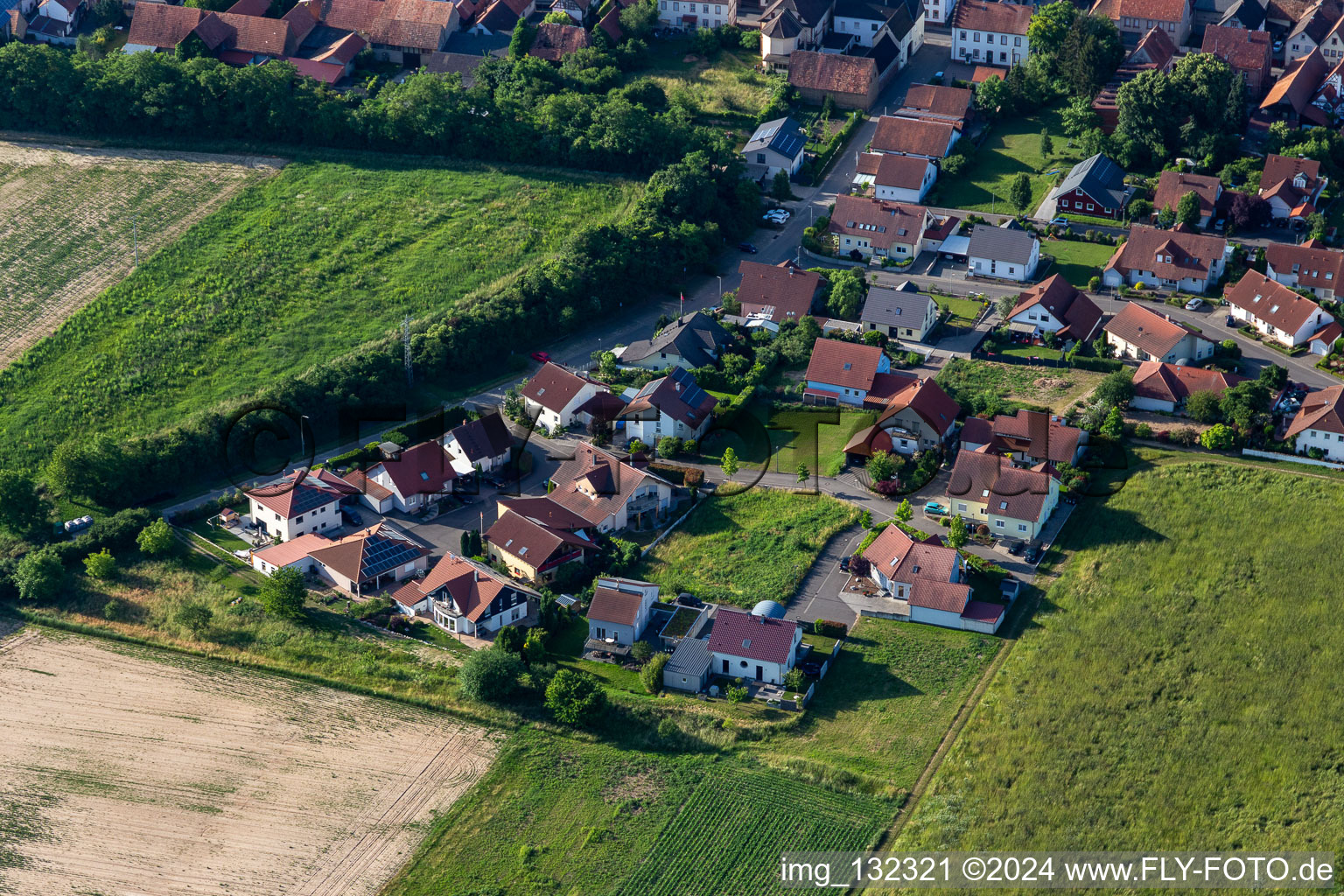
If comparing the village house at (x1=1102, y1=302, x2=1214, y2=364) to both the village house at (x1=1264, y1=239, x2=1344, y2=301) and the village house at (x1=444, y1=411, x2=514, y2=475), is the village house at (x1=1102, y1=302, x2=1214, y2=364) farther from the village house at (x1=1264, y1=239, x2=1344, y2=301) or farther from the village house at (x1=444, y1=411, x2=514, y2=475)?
the village house at (x1=444, y1=411, x2=514, y2=475)

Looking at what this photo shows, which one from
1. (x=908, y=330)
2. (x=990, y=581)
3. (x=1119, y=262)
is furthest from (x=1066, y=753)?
(x=1119, y=262)

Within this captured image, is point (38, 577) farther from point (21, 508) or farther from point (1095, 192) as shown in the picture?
point (1095, 192)

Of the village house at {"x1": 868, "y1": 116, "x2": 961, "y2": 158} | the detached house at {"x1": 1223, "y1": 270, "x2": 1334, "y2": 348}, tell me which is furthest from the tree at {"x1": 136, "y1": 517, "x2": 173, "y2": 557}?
the detached house at {"x1": 1223, "y1": 270, "x2": 1334, "y2": 348}

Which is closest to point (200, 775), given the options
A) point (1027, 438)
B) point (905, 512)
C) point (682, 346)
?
point (905, 512)

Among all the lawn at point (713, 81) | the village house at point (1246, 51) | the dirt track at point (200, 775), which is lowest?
the dirt track at point (200, 775)

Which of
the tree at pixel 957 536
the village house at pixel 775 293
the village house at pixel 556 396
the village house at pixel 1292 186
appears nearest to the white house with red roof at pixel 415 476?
the village house at pixel 556 396

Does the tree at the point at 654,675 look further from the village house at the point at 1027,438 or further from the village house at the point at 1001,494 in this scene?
the village house at the point at 1027,438
